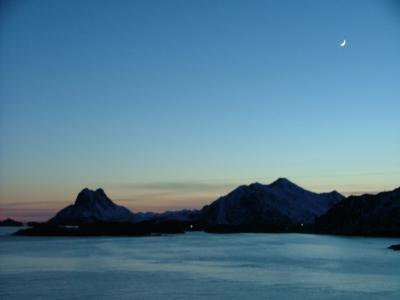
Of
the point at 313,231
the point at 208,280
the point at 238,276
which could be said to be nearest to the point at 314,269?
the point at 238,276

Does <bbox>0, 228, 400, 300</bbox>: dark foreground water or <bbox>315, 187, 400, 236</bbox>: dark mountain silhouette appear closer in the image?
<bbox>0, 228, 400, 300</bbox>: dark foreground water

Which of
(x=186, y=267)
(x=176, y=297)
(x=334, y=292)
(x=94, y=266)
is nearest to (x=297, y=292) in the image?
(x=334, y=292)

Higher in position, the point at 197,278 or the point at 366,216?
the point at 366,216

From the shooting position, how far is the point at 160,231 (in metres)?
164

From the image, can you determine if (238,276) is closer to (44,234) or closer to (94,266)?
(94,266)

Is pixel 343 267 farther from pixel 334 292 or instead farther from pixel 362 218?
pixel 362 218

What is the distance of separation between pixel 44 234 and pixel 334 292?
10592 centimetres

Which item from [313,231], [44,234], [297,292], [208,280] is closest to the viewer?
[297,292]

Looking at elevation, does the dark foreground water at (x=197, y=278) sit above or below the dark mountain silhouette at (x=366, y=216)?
below

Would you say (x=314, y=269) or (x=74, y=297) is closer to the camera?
(x=74, y=297)

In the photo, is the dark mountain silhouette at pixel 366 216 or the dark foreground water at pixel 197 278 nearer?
the dark foreground water at pixel 197 278

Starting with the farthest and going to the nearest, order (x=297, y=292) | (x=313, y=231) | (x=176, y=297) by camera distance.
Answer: (x=313, y=231), (x=297, y=292), (x=176, y=297)

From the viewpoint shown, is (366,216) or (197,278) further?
(366,216)

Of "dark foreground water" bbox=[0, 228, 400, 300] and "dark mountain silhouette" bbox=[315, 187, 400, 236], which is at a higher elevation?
"dark mountain silhouette" bbox=[315, 187, 400, 236]
